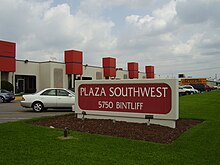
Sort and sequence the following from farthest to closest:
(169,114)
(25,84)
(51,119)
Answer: (25,84) < (51,119) < (169,114)

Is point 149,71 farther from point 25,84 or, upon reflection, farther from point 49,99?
point 49,99

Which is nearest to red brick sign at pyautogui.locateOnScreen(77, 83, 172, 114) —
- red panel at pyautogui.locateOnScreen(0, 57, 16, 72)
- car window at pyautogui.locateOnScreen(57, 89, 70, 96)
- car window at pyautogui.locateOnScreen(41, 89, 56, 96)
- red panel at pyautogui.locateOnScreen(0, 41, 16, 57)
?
car window at pyautogui.locateOnScreen(57, 89, 70, 96)

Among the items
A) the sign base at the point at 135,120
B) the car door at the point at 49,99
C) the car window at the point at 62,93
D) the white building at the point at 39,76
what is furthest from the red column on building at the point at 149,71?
the sign base at the point at 135,120

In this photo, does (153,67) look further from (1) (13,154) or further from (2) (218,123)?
(1) (13,154)

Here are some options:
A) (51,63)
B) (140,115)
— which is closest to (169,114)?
(140,115)

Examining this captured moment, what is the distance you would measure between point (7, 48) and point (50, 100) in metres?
23.5

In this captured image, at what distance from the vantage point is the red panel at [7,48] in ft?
125

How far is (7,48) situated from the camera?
3888 centimetres

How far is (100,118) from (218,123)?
452 centimetres

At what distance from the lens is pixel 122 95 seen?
11586mm

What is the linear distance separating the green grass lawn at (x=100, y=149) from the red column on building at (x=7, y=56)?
31.1 metres

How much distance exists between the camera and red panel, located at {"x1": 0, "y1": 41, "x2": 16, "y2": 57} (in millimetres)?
38203

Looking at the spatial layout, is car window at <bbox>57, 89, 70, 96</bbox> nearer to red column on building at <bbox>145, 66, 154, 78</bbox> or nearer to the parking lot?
the parking lot

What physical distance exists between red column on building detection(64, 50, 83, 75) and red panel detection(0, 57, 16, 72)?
34.9 ft
